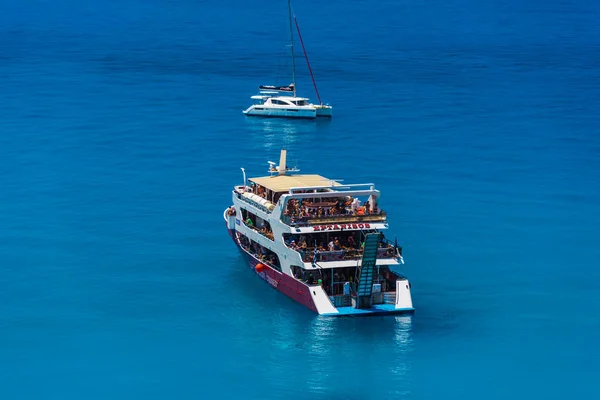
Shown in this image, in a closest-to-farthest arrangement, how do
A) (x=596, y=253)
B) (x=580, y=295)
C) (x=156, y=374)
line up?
(x=156, y=374) < (x=580, y=295) < (x=596, y=253)

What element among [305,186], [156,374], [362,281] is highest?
[305,186]

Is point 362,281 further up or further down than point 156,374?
further up

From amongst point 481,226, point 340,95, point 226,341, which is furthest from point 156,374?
point 340,95

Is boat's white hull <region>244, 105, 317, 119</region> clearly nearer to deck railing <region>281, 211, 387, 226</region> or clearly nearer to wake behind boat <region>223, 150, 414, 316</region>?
wake behind boat <region>223, 150, 414, 316</region>

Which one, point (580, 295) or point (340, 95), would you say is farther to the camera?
point (340, 95)

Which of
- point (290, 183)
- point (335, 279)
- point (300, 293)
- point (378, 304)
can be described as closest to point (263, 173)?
point (290, 183)

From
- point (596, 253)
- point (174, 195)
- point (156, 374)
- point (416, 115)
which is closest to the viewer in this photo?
point (156, 374)

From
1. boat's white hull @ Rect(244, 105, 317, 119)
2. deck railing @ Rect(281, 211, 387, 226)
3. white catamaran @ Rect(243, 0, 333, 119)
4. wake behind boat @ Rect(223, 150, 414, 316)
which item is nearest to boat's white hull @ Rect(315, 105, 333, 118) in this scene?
white catamaran @ Rect(243, 0, 333, 119)

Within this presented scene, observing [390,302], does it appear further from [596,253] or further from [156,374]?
[596,253]

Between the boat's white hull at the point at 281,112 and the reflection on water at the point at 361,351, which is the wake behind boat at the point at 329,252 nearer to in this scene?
the reflection on water at the point at 361,351
